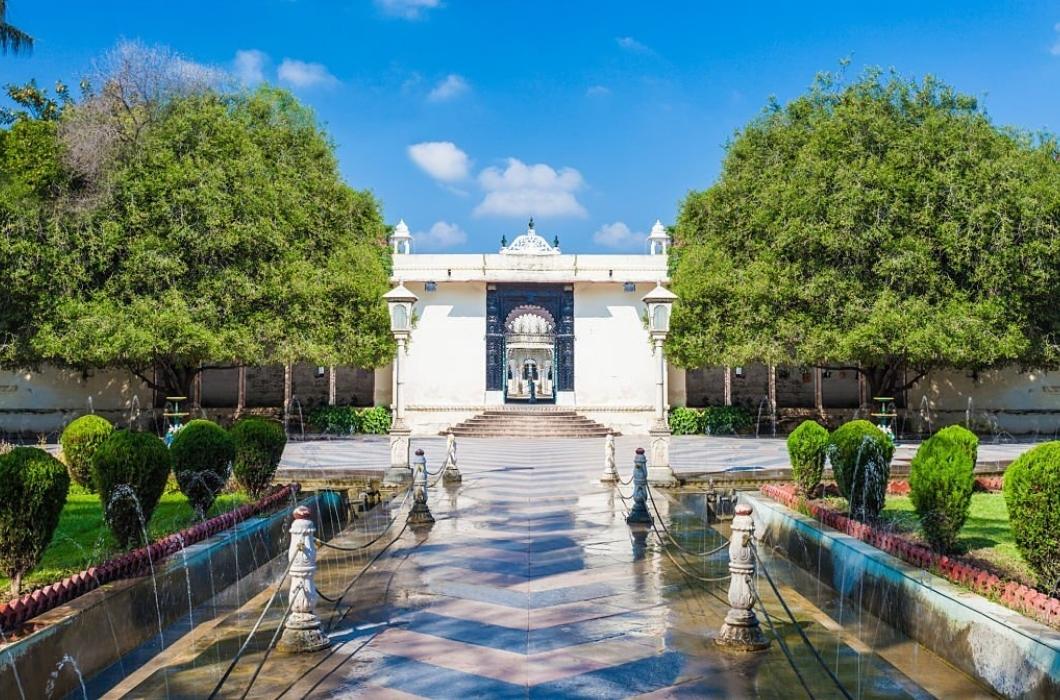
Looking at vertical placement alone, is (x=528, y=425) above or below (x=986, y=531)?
above

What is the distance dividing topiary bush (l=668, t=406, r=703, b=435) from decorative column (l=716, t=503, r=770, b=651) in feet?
68.5

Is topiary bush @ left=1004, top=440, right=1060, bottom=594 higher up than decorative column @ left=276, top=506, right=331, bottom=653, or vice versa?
topiary bush @ left=1004, top=440, right=1060, bottom=594

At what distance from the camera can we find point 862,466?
895cm

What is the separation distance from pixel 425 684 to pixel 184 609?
2741mm

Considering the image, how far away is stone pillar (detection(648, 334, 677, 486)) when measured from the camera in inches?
520

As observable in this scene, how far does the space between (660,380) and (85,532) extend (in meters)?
8.22

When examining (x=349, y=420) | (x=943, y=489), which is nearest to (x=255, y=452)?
(x=943, y=489)

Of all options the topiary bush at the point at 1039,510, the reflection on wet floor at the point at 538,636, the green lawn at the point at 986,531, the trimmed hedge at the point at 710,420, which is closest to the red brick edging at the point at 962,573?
the topiary bush at the point at 1039,510

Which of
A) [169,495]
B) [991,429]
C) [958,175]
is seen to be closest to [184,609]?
[169,495]

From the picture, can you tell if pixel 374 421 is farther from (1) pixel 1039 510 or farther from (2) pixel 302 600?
(1) pixel 1039 510

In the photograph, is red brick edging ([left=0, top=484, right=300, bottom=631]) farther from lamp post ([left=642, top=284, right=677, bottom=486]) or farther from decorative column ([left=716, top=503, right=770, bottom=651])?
lamp post ([left=642, top=284, right=677, bottom=486])

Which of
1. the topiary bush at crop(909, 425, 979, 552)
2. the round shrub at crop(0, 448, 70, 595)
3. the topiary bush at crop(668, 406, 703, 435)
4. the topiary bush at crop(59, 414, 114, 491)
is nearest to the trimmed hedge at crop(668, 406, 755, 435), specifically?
the topiary bush at crop(668, 406, 703, 435)

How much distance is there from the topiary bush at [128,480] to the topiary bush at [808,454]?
6.92 meters

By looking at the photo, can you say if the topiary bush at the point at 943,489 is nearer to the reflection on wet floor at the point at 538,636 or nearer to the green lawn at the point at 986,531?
the green lawn at the point at 986,531
